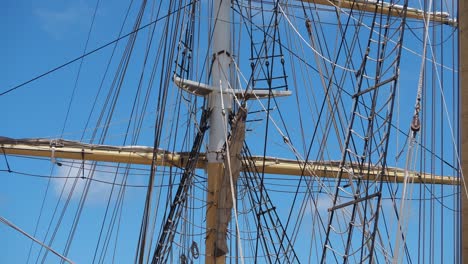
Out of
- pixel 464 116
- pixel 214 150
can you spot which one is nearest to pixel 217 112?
pixel 214 150

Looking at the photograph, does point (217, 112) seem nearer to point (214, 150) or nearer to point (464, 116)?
point (214, 150)

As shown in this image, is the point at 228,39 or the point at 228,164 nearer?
the point at 228,164

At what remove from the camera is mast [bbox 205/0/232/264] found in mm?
13859

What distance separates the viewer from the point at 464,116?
6.25 meters

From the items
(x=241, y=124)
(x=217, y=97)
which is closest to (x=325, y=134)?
(x=241, y=124)

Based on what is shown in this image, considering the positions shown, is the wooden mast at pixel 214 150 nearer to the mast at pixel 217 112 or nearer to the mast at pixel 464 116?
the mast at pixel 217 112

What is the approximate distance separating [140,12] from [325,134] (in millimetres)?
5916

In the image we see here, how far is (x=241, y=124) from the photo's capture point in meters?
13.1

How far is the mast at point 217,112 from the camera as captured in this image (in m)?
13.9

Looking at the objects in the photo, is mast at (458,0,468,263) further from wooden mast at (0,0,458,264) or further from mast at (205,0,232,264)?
mast at (205,0,232,264)

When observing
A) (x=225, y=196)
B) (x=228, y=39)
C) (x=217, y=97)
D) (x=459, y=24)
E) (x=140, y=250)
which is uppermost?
(x=228, y=39)

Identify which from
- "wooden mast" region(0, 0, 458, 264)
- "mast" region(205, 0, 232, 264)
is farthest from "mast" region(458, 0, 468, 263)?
"mast" region(205, 0, 232, 264)

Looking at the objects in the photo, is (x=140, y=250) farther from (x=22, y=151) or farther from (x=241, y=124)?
(x=22, y=151)

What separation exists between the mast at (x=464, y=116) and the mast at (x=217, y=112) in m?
7.28
